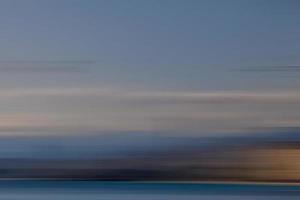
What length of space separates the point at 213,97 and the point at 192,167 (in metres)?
0.25

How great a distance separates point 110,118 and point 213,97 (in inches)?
13.9

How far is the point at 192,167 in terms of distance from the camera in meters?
41.0

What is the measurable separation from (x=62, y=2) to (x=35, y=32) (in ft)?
0.46

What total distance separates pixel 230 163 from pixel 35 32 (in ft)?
2.61

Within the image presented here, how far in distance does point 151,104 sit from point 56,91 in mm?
324

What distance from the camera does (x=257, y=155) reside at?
41.0 meters

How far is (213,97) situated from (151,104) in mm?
209

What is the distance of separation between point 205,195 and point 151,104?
356mm

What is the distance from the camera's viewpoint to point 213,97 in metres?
41.0

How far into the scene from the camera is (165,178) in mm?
41031

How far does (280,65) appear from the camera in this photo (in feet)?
135

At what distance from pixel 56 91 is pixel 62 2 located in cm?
31

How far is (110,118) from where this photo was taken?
41031 millimetres

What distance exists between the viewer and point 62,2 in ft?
135
